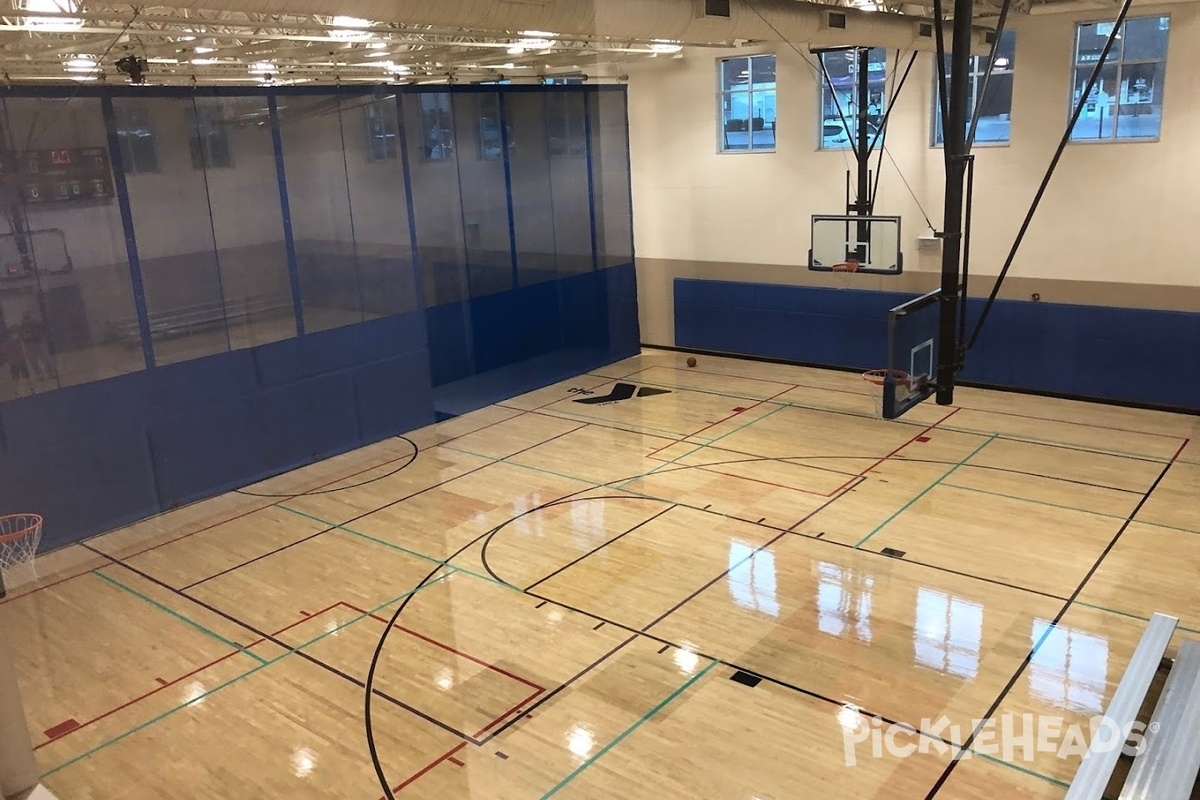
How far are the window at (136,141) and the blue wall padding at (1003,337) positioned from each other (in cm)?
938

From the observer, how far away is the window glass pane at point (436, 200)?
13836mm

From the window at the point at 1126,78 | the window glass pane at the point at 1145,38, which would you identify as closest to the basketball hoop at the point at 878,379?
the window at the point at 1126,78

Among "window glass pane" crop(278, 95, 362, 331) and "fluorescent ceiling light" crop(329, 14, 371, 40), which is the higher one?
"fluorescent ceiling light" crop(329, 14, 371, 40)

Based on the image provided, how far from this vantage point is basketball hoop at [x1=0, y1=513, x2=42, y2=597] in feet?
32.3

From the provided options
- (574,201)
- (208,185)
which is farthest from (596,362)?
(208,185)

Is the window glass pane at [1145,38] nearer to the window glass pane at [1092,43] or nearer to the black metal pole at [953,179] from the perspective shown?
the window glass pane at [1092,43]

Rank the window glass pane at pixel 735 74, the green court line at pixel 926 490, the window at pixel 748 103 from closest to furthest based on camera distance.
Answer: the green court line at pixel 926 490 < the window at pixel 748 103 < the window glass pane at pixel 735 74

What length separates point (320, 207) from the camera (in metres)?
12.4

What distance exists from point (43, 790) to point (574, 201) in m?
12.1

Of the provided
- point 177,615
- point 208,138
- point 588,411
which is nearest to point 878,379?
point 588,411

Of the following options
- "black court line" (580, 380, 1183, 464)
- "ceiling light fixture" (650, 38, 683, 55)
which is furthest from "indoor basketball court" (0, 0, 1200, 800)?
"ceiling light fixture" (650, 38, 683, 55)

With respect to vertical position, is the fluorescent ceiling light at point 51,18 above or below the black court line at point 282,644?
above

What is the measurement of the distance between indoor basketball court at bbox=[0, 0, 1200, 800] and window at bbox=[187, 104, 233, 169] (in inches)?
1.8

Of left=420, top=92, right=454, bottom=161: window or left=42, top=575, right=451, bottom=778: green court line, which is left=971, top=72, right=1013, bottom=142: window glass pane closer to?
left=420, top=92, right=454, bottom=161: window
